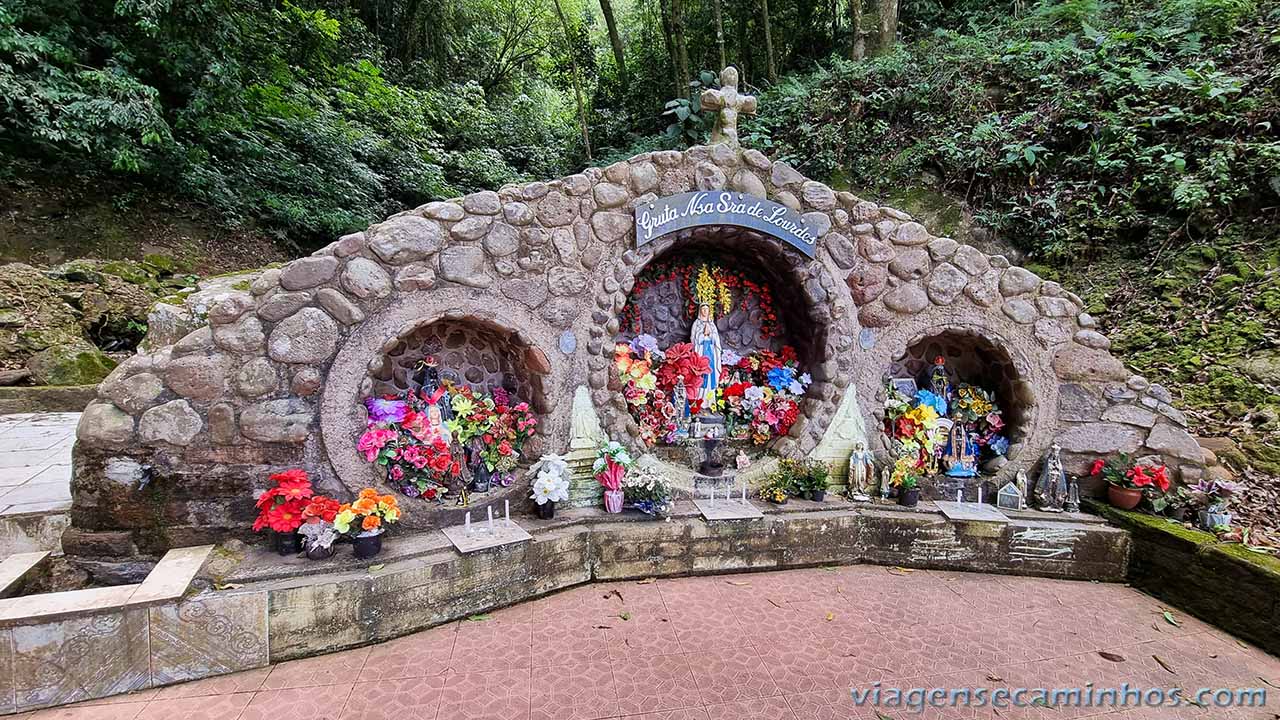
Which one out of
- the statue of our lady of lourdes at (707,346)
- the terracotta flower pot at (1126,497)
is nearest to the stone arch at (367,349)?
the statue of our lady of lourdes at (707,346)

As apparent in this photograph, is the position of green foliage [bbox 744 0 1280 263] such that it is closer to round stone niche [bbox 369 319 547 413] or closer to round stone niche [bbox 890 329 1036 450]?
round stone niche [bbox 890 329 1036 450]

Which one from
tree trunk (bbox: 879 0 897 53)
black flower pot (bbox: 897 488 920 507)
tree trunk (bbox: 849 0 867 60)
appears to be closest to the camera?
black flower pot (bbox: 897 488 920 507)

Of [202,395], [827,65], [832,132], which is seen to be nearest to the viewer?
[202,395]

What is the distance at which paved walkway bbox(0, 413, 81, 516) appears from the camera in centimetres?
381

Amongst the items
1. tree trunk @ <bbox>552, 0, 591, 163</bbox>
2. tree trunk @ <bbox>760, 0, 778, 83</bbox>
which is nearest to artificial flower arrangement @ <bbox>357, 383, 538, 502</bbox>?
tree trunk @ <bbox>552, 0, 591, 163</bbox>

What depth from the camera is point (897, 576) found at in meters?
4.56

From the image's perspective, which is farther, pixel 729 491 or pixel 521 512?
pixel 729 491

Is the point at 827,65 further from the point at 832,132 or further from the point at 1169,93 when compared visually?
the point at 1169,93

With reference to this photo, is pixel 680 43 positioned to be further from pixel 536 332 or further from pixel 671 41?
pixel 536 332

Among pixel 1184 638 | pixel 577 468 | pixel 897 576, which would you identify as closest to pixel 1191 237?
pixel 1184 638

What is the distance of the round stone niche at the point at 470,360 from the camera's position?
4340mm

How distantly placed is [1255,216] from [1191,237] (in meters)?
0.57

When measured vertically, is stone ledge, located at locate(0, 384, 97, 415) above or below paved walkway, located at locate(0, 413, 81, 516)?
above

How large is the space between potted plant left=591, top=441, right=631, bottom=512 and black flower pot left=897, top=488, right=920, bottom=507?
2.66 meters
